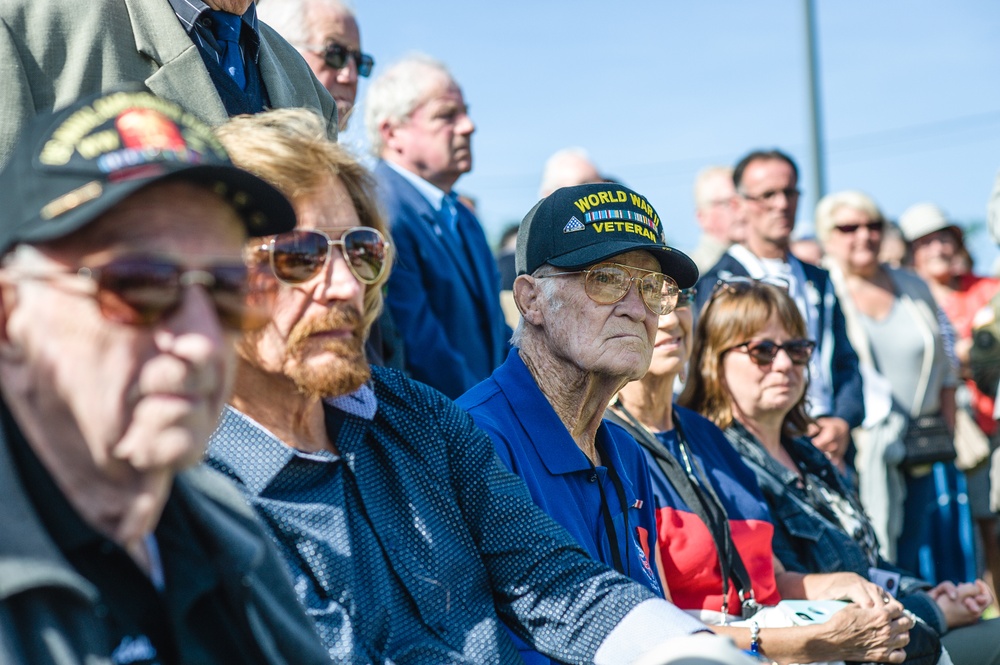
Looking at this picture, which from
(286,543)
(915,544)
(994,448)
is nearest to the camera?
(286,543)

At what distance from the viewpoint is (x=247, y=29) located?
125 inches

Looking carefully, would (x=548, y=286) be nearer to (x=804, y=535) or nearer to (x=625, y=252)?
(x=625, y=252)

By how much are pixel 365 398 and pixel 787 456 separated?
2.80m

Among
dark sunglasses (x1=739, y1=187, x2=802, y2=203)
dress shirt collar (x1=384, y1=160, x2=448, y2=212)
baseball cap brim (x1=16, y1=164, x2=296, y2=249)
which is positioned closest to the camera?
baseball cap brim (x1=16, y1=164, x2=296, y2=249)

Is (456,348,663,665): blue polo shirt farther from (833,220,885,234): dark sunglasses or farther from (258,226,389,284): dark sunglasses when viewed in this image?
(833,220,885,234): dark sunglasses

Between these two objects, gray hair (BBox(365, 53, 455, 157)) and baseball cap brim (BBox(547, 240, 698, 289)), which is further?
gray hair (BBox(365, 53, 455, 157))

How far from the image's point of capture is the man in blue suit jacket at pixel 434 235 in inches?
161

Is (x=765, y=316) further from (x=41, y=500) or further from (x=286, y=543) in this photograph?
(x=41, y=500)

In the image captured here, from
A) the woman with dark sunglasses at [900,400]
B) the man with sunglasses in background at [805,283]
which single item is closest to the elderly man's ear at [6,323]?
the man with sunglasses in background at [805,283]

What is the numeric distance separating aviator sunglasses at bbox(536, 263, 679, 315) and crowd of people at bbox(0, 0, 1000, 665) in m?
0.01

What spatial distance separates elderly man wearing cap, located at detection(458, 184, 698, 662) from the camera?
2928 mm

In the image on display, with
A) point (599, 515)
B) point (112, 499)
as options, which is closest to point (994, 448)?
→ point (599, 515)

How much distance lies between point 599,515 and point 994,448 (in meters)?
5.38

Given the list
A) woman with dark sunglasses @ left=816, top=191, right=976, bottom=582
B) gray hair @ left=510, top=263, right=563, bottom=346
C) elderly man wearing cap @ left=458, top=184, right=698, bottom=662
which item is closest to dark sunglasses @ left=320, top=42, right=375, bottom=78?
elderly man wearing cap @ left=458, top=184, right=698, bottom=662
